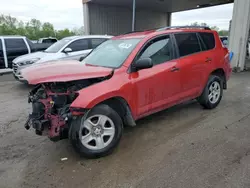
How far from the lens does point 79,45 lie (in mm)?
8070

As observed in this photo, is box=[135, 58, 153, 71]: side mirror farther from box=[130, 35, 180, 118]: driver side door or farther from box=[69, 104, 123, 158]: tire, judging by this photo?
box=[69, 104, 123, 158]: tire

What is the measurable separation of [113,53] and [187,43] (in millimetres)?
1564

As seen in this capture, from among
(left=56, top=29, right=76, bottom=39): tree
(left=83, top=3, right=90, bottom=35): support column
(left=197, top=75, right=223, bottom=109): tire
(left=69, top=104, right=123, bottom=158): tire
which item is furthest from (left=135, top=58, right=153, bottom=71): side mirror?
(left=56, top=29, right=76, bottom=39): tree

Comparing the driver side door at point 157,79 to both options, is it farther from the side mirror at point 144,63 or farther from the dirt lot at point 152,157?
the dirt lot at point 152,157

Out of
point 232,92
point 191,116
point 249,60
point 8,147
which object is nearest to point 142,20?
point 249,60

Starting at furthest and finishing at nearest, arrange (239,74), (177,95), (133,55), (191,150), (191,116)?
(239,74), (191,116), (177,95), (133,55), (191,150)

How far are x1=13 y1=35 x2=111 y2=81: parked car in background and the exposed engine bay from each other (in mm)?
4571

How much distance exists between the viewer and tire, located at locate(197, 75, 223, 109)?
4684 millimetres

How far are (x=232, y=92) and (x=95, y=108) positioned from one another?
5.12m

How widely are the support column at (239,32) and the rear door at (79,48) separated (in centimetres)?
666

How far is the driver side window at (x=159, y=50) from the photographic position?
362 centimetres

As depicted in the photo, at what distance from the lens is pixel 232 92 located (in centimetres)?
643

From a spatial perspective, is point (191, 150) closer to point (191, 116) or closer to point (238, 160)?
point (238, 160)

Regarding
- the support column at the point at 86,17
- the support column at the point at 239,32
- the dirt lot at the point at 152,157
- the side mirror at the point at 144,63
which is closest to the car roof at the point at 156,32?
the side mirror at the point at 144,63
